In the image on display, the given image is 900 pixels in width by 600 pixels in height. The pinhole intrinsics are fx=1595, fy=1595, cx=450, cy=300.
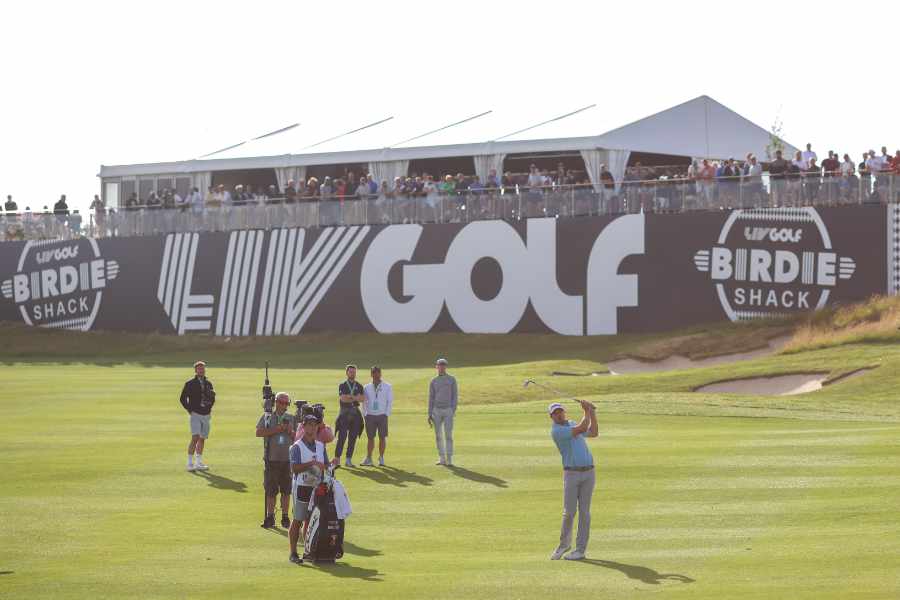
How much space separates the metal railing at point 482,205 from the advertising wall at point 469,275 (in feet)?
1.20

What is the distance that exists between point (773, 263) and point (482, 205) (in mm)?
11225

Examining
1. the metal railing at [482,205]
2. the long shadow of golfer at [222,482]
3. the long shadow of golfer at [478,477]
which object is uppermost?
the metal railing at [482,205]

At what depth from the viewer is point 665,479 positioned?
25.6 meters

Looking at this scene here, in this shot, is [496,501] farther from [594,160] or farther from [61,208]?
[61,208]

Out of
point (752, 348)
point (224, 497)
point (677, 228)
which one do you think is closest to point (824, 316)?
point (752, 348)

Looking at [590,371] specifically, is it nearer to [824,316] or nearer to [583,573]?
[824,316]

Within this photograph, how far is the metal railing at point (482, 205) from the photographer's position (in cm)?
5038

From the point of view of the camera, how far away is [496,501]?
2458cm

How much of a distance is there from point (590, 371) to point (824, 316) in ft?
26.1

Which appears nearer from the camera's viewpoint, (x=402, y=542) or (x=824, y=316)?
(x=402, y=542)

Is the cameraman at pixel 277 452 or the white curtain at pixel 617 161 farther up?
the white curtain at pixel 617 161

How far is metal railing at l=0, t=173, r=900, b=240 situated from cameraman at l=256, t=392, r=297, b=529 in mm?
31109

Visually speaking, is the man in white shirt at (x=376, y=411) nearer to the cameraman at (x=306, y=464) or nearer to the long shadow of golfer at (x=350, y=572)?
the cameraman at (x=306, y=464)

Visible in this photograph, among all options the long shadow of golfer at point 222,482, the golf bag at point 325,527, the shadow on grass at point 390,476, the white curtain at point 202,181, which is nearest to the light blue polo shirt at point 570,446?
the golf bag at point 325,527
